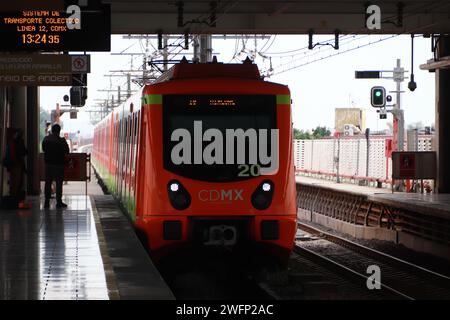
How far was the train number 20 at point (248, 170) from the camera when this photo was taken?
13.1 m

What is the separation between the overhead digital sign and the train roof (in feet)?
9.36

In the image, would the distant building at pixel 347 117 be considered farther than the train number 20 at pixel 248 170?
Yes

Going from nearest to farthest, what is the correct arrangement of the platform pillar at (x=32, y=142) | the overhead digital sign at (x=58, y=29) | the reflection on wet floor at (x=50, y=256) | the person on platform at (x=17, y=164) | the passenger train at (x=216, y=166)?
1. the reflection on wet floor at (x=50, y=256)
2. the passenger train at (x=216, y=166)
3. the overhead digital sign at (x=58, y=29)
4. the person on platform at (x=17, y=164)
5. the platform pillar at (x=32, y=142)

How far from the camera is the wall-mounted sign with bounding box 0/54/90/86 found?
56.6 ft

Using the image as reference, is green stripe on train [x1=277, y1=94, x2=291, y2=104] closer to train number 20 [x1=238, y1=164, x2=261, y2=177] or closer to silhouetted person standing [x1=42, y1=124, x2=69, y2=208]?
train number 20 [x1=238, y1=164, x2=261, y2=177]

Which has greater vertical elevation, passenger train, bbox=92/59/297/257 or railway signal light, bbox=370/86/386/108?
railway signal light, bbox=370/86/386/108

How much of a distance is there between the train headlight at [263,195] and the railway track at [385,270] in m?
2.39

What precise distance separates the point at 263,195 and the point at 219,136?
99 cm

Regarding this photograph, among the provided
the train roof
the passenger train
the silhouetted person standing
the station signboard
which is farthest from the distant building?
the passenger train

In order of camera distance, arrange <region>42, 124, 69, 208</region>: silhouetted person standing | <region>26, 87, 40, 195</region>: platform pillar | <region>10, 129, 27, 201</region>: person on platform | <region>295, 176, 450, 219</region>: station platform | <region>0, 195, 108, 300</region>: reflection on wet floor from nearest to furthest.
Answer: <region>0, 195, 108, 300</region>: reflection on wet floor, <region>295, 176, 450, 219</region>: station platform, <region>10, 129, 27, 201</region>: person on platform, <region>42, 124, 69, 208</region>: silhouetted person standing, <region>26, 87, 40, 195</region>: platform pillar

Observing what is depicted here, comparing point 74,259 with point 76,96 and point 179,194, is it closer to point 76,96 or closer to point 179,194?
point 179,194

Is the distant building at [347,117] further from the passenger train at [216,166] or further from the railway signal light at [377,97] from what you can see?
the passenger train at [216,166]

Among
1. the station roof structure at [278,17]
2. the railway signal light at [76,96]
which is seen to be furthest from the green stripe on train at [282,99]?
the railway signal light at [76,96]
